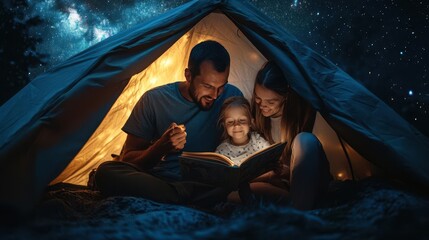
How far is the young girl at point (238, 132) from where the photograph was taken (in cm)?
277

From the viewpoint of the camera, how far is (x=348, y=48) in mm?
9555

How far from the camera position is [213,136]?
3006mm

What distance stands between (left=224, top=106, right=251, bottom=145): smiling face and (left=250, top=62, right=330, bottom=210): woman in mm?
137

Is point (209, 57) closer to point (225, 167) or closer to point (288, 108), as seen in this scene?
point (288, 108)

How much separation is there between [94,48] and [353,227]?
2.06 meters

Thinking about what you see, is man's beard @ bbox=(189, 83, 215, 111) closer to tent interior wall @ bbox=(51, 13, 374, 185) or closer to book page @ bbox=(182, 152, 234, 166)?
tent interior wall @ bbox=(51, 13, 374, 185)

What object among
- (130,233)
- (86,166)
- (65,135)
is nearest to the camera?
(130,233)

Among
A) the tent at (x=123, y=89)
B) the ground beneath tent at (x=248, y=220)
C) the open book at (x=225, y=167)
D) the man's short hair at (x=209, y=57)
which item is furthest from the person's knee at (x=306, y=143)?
the man's short hair at (x=209, y=57)

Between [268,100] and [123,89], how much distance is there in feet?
3.23

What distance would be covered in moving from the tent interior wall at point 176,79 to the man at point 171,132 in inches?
12.4

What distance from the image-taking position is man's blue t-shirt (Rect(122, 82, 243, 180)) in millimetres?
2748

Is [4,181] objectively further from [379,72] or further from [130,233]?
[379,72]

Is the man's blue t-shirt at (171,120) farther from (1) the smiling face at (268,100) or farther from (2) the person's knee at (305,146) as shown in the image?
(2) the person's knee at (305,146)

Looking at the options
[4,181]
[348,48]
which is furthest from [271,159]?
[348,48]
